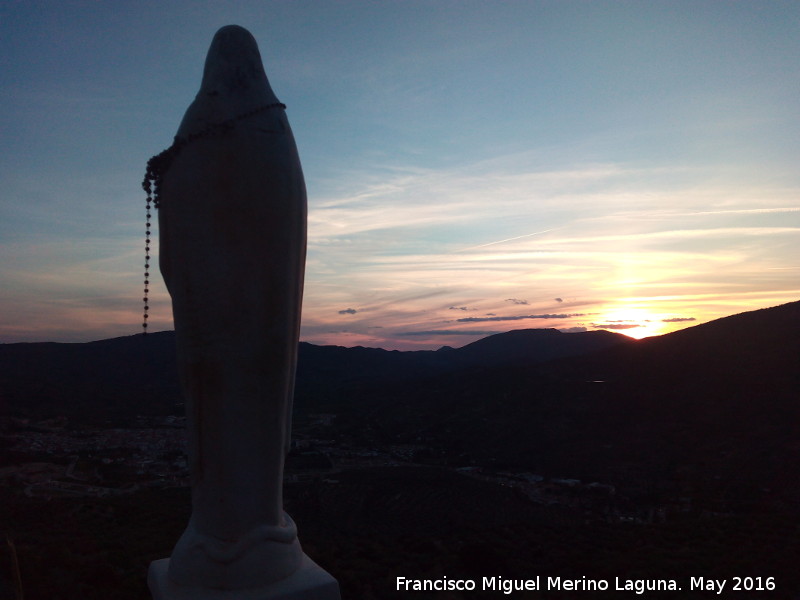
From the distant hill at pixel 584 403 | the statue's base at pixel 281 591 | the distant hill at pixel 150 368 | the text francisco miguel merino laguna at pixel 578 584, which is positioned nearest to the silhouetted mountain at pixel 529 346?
the distant hill at pixel 150 368

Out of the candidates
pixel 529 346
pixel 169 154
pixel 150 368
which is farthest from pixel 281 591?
pixel 529 346

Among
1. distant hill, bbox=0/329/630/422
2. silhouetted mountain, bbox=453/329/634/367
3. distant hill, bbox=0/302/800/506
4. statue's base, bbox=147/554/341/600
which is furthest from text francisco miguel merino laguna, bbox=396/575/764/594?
silhouetted mountain, bbox=453/329/634/367

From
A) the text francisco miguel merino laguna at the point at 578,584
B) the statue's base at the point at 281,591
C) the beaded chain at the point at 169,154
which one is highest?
the beaded chain at the point at 169,154

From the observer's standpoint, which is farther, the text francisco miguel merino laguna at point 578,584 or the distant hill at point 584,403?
the distant hill at point 584,403

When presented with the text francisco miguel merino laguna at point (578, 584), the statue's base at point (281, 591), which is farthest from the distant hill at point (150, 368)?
the statue's base at point (281, 591)

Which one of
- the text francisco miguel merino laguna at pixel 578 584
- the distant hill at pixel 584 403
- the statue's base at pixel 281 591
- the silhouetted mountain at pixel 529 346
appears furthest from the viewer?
the silhouetted mountain at pixel 529 346

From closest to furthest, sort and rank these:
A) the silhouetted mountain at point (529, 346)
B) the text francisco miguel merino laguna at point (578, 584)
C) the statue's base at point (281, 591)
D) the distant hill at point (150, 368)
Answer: the statue's base at point (281, 591)
the text francisco miguel merino laguna at point (578, 584)
the distant hill at point (150, 368)
the silhouetted mountain at point (529, 346)

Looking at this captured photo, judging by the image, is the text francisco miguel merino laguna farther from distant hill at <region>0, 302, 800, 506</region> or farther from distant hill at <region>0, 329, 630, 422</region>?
distant hill at <region>0, 329, 630, 422</region>

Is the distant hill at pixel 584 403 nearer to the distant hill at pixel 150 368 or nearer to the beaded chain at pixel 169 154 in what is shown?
the distant hill at pixel 150 368

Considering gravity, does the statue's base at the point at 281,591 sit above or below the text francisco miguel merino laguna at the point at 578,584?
above
